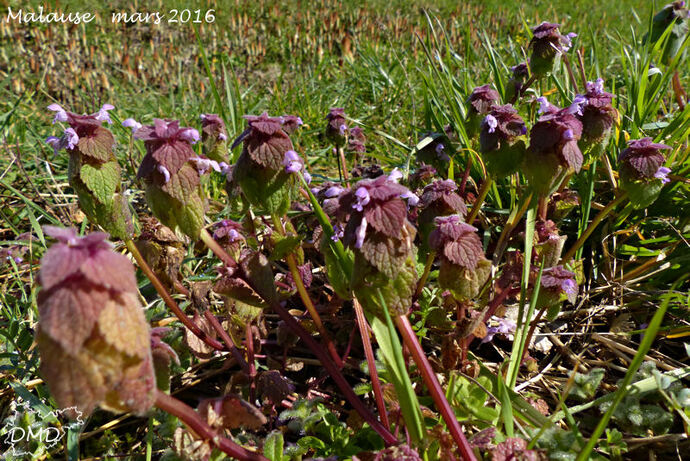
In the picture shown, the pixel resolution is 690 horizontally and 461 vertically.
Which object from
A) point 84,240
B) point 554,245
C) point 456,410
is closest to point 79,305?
point 84,240

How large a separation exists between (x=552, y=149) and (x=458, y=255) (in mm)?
407

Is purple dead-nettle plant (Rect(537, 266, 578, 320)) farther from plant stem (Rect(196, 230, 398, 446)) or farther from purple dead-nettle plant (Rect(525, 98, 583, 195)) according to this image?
plant stem (Rect(196, 230, 398, 446))

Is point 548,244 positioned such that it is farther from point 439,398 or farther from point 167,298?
point 167,298

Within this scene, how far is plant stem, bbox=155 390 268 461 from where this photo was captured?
31.6 inches

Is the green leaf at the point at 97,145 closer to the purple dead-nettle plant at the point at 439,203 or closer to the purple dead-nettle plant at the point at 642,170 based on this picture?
the purple dead-nettle plant at the point at 439,203

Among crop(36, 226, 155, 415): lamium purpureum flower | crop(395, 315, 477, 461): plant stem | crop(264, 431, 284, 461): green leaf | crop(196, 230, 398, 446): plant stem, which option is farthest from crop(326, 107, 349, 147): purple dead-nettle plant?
crop(36, 226, 155, 415): lamium purpureum flower

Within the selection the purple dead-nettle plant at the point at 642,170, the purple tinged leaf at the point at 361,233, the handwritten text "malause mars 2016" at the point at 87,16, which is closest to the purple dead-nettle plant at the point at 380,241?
the purple tinged leaf at the point at 361,233

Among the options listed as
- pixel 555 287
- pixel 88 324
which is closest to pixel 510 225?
pixel 555 287

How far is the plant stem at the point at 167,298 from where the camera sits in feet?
4.45

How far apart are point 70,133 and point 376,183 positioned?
2.31 ft

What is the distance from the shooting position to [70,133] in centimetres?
117

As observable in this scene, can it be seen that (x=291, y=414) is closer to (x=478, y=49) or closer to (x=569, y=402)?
(x=569, y=402)

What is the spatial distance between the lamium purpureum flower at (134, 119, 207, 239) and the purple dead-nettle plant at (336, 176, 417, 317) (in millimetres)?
381

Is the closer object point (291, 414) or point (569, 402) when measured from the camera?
point (291, 414)
